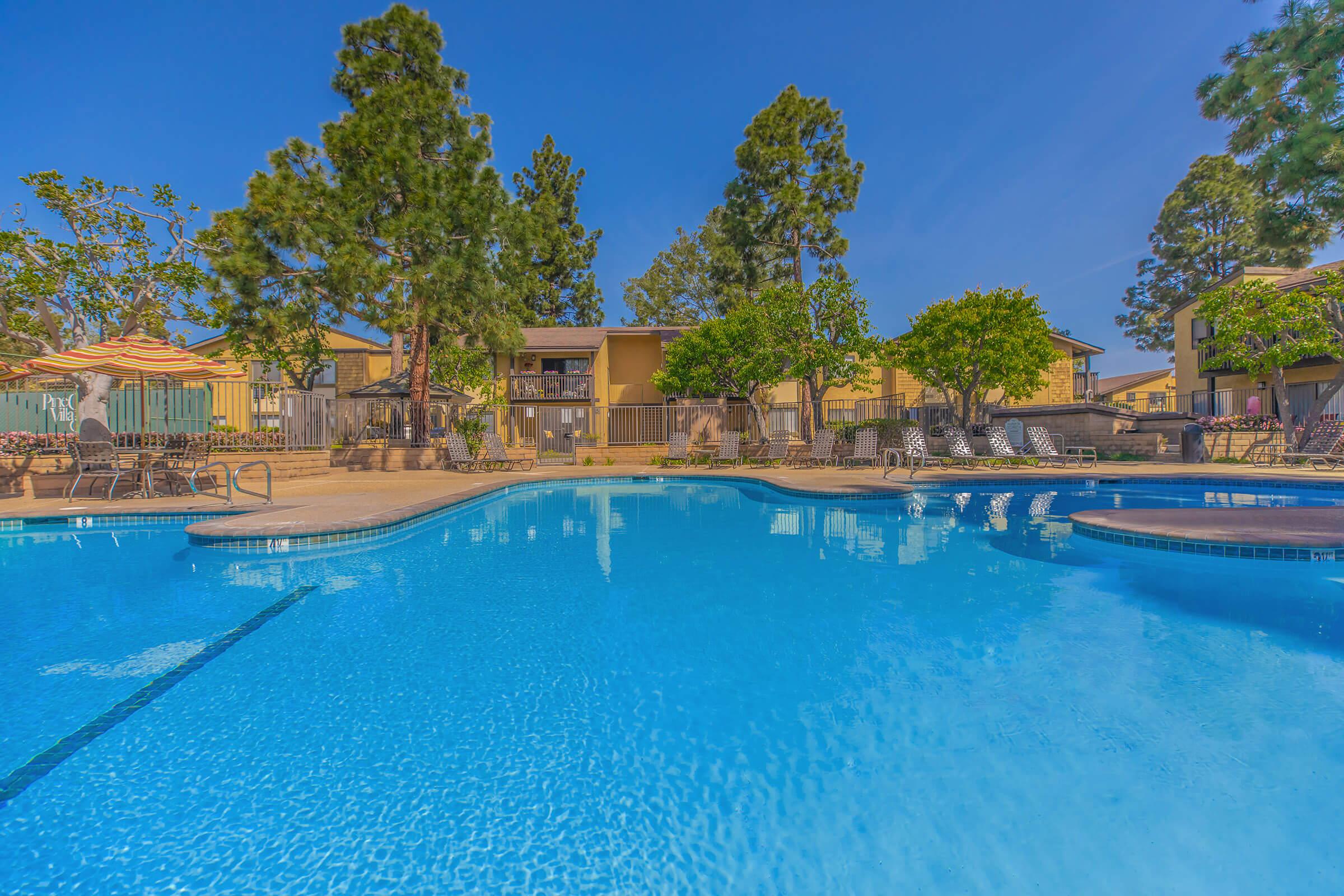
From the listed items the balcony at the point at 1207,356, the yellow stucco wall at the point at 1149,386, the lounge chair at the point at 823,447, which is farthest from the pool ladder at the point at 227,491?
the yellow stucco wall at the point at 1149,386

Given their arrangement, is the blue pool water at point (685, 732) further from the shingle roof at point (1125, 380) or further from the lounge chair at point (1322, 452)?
the shingle roof at point (1125, 380)

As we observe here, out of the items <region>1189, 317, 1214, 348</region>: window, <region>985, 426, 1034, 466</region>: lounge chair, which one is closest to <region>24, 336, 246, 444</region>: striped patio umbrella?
<region>985, 426, 1034, 466</region>: lounge chair

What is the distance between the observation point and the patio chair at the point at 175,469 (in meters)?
9.27

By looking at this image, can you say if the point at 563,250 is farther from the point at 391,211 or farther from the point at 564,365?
the point at 391,211

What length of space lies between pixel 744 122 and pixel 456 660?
77.8 feet

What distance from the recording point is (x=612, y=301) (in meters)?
34.1

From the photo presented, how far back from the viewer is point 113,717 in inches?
102

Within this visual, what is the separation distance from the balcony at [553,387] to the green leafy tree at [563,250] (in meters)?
8.44

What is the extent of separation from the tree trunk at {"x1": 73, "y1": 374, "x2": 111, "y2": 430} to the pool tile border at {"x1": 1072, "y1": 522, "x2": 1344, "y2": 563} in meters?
21.1

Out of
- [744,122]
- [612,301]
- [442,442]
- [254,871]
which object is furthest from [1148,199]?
[254,871]

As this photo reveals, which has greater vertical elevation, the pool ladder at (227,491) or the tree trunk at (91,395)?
the tree trunk at (91,395)

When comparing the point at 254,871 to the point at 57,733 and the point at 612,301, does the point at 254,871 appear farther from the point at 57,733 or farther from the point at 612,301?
the point at 612,301

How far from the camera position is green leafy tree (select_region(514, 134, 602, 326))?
105 feet

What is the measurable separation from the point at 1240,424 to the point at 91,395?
3211 cm
